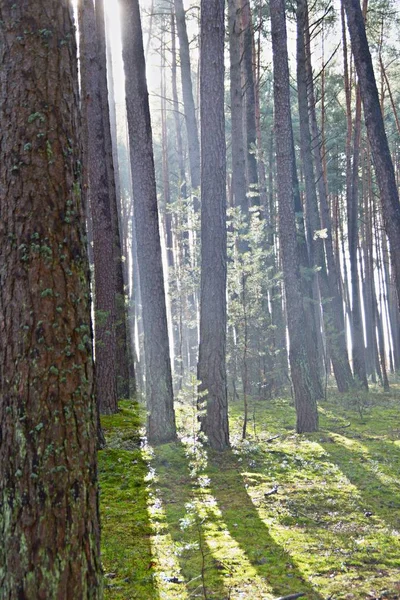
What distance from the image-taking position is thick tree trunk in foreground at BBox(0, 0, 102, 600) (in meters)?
2.83

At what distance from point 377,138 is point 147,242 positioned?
168 inches

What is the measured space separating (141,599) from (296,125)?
27622 mm

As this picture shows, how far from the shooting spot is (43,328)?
9.62ft

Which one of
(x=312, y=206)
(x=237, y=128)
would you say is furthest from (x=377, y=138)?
(x=312, y=206)

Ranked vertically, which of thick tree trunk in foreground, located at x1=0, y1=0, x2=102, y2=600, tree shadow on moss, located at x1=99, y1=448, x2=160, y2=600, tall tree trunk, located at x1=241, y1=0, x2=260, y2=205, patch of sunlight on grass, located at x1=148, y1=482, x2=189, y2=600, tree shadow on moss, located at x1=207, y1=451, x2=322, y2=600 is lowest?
tree shadow on moss, located at x1=207, y1=451, x2=322, y2=600

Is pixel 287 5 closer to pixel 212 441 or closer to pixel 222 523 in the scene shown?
pixel 212 441

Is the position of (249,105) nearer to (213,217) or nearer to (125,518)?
(213,217)

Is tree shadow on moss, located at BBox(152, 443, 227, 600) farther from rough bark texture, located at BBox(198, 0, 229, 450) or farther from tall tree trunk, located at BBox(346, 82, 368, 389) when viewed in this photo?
tall tree trunk, located at BBox(346, 82, 368, 389)

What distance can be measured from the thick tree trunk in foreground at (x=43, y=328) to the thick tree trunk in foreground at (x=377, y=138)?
Result: 7.59 meters

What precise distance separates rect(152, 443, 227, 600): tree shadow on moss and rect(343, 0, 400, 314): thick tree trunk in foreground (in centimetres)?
472

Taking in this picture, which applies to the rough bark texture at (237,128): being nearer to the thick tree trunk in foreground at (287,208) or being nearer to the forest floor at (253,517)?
the thick tree trunk in foreground at (287,208)

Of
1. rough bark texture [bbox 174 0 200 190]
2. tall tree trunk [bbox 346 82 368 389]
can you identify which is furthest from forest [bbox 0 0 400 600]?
tall tree trunk [bbox 346 82 368 389]

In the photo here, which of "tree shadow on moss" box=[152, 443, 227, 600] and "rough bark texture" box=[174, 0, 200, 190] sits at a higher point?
"rough bark texture" box=[174, 0, 200, 190]

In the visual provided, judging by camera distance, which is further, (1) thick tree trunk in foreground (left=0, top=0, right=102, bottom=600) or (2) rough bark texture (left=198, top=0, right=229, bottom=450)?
(2) rough bark texture (left=198, top=0, right=229, bottom=450)
